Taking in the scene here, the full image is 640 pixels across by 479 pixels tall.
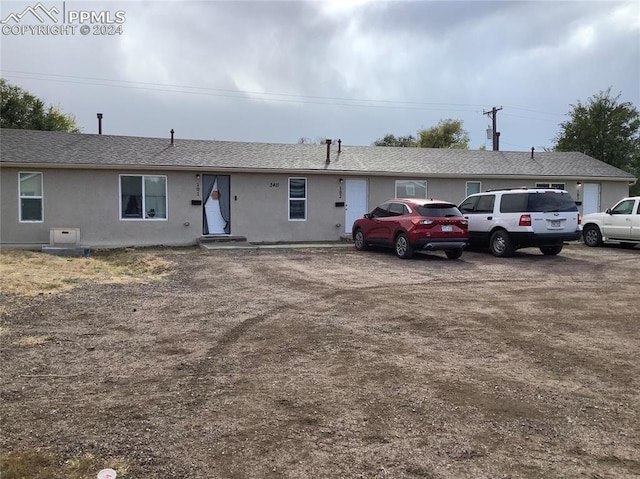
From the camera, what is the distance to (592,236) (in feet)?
56.2

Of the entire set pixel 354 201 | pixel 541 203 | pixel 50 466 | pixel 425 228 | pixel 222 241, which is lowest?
pixel 50 466

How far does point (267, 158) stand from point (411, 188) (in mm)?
5567

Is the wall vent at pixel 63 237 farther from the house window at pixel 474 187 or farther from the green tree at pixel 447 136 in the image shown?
the green tree at pixel 447 136

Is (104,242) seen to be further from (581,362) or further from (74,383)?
(581,362)

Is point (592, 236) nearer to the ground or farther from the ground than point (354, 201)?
nearer to the ground

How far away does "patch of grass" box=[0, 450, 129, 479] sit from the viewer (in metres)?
2.96

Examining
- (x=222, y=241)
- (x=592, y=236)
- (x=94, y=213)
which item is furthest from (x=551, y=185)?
(x=94, y=213)

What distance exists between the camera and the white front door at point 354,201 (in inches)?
749

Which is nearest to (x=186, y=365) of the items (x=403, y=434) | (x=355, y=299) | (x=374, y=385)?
(x=374, y=385)

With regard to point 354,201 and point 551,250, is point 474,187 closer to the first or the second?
point 354,201

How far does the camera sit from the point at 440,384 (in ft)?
14.4

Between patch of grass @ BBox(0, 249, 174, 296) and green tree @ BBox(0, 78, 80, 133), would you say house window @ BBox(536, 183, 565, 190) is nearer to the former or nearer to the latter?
patch of grass @ BBox(0, 249, 174, 296)

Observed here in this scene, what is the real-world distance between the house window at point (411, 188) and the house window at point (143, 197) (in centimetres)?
851

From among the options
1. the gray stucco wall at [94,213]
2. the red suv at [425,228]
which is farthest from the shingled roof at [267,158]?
the red suv at [425,228]
